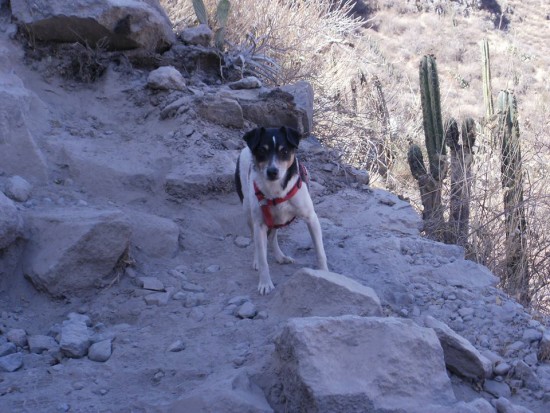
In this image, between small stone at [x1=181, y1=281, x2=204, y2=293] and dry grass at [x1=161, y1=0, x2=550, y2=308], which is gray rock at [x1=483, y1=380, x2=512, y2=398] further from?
dry grass at [x1=161, y1=0, x2=550, y2=308]

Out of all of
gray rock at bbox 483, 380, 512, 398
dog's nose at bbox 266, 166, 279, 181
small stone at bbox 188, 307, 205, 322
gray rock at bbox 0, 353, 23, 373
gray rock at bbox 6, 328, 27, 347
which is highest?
dog's nose at bbox 266, 166, 279, 181

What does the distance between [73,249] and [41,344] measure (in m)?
0.80

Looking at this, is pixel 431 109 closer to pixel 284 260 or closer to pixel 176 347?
pixel 284 260

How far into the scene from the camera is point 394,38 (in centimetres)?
2503

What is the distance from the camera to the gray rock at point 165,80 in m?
6.87

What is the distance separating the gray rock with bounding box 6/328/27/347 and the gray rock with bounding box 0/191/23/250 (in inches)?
27.5

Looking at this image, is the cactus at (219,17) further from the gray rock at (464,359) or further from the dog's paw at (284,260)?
the gray rock at (464,359)

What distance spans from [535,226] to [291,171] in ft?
11.7

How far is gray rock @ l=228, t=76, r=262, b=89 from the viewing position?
730cm

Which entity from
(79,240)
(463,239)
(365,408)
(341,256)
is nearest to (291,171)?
(341,256)

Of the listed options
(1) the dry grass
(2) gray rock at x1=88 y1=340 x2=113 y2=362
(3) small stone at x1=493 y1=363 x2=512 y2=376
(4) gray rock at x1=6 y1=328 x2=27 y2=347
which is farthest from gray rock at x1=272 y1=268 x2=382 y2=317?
(1) the dry grass

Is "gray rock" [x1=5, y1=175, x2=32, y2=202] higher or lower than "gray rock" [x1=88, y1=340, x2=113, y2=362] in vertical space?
higher

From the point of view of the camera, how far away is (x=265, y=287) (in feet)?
15.4

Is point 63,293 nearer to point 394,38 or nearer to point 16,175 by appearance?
point 16,175
